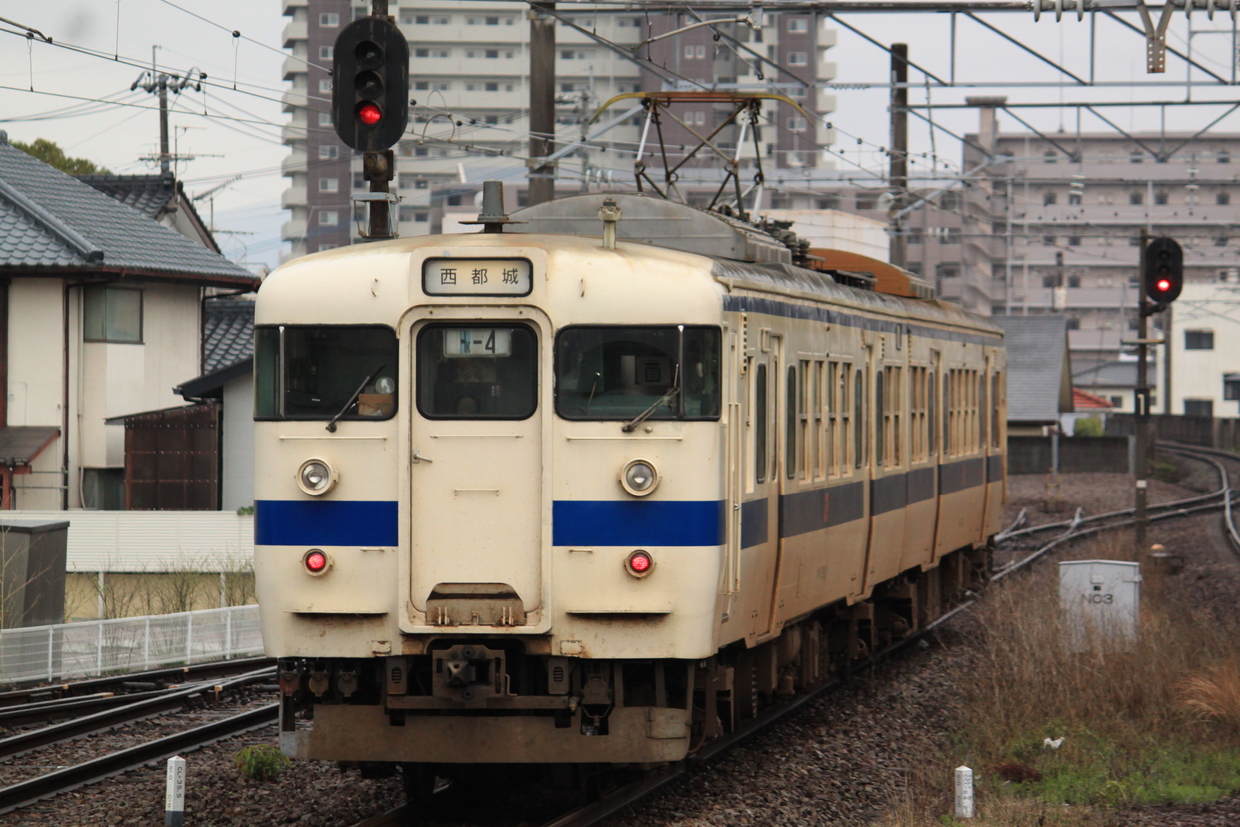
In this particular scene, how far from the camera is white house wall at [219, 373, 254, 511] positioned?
25.3m

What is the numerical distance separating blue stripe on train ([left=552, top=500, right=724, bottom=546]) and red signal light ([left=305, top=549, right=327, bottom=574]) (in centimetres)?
110

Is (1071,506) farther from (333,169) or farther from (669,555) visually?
(333,169)

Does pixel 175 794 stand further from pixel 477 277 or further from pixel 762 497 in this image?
pixel 762 497

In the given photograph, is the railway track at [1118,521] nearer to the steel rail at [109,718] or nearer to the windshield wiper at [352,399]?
the steel rail at [109,718]

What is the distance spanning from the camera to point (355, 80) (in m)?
11.4

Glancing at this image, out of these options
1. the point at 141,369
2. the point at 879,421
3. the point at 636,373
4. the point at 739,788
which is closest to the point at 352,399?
the point at 636,373

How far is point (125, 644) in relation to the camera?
1479 cm

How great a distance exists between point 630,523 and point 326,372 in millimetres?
1617

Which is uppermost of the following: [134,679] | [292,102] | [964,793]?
[292,102]

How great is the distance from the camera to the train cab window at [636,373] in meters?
7.93

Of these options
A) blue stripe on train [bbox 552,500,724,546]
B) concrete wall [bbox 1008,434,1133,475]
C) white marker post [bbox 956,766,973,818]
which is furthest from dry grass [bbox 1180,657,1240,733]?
concrete wall [bbox 1008,434,1133,475]

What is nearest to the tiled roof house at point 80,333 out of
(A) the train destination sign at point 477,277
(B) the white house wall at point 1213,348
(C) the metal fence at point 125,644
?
(C) the metal fence at point 125,644

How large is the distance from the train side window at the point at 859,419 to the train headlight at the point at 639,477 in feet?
12.1

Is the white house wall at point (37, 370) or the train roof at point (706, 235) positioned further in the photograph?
the white house wall at point (37, 370)
